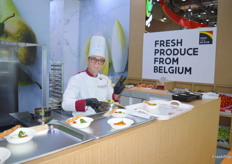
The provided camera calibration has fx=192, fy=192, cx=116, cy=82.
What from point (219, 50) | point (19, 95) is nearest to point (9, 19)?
point (19, 95)

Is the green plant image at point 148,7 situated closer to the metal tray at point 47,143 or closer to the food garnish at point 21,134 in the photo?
the metal tray at point 47,143

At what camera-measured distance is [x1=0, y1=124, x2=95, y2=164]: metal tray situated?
2.97ft

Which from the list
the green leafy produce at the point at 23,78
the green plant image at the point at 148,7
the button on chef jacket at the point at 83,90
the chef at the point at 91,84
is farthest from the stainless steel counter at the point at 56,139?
the green plant image at the point at 148,7

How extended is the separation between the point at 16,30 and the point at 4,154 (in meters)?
4.40

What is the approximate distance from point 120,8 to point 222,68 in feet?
12.9

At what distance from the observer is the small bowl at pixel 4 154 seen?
2.70 ft

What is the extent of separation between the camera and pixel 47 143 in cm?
106

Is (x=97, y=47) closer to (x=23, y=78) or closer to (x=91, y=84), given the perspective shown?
(x=91, y=84)

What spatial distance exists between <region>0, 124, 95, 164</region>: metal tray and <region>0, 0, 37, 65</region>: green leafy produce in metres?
4.00

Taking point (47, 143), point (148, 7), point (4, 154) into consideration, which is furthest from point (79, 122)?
point (148, 7)

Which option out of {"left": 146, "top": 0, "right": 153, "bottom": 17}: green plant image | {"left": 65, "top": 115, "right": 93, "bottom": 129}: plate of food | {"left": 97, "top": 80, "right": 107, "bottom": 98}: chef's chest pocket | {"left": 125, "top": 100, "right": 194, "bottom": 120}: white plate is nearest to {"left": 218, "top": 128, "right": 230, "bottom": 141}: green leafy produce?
{"left": 125, "top": 100, "right": 194, "bottom": 120}: white plate

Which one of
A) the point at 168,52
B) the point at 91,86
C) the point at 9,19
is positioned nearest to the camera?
the point at 91,86

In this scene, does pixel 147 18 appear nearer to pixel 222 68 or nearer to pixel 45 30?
pixel 222 68

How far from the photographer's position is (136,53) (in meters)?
6.36
